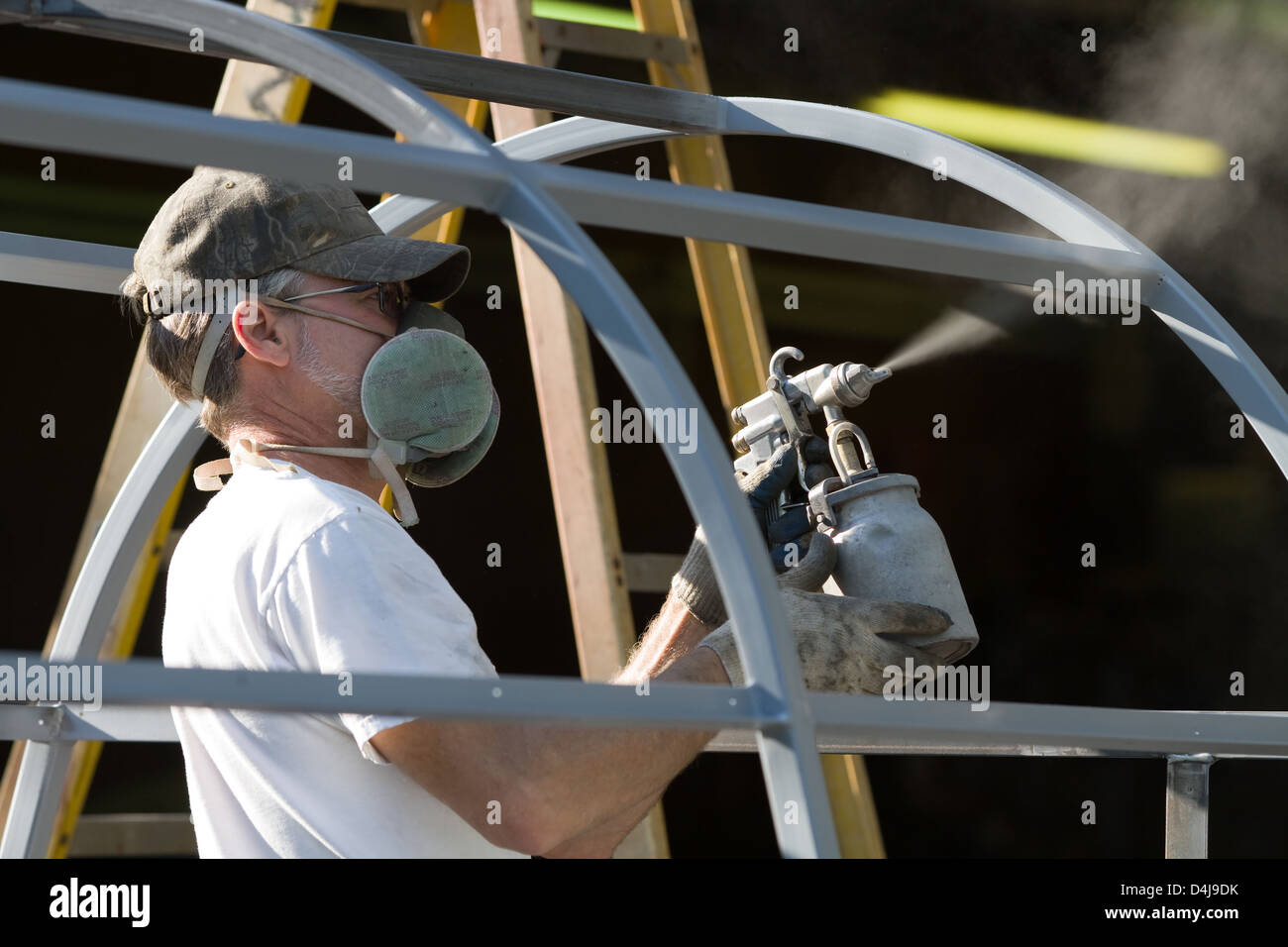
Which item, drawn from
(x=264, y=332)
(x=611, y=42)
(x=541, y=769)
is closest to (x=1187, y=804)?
(x=541, y=769)

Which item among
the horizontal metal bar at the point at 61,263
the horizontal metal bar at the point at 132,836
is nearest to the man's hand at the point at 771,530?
the horizontal metal bar at the point at 61,263

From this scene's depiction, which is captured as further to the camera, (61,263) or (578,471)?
(578,471)

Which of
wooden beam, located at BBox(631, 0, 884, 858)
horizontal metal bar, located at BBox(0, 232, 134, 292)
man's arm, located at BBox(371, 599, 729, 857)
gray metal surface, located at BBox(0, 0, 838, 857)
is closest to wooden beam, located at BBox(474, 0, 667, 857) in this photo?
wooden beam, located at BBox(631, 0, 884, 858)

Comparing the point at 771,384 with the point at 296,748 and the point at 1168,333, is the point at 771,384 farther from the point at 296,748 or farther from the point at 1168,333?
the point at 1168,333

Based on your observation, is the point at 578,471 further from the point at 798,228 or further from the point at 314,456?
the point at 798,228

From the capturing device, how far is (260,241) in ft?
6.91

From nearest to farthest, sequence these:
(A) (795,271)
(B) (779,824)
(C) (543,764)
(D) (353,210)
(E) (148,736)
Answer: (B) (779,824) → (C) (543,764) → (D) (353,210) → (E) (148,736) → (A) (795,271)

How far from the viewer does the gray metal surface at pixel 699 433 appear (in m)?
1.36

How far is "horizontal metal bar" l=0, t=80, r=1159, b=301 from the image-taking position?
129cm

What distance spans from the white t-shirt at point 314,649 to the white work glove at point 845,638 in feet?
1.27

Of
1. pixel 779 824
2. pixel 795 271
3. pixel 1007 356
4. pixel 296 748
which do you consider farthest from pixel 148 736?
pixel 1007 356

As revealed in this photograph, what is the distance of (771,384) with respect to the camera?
230cm

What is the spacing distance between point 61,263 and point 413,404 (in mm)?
933
